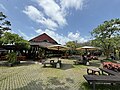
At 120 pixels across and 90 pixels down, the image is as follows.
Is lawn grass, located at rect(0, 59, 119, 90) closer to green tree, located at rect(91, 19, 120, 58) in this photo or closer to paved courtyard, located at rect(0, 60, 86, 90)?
paved courtyard, located at rect(0, 60, 86, 90)

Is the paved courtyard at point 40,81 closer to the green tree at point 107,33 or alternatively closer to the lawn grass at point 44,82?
the lawn grass at point 44,82

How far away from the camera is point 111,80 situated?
5738mm

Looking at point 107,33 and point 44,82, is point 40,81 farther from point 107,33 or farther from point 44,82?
point 107,33

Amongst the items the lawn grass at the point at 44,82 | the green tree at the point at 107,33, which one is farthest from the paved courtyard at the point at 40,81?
the green tree at the point at 107,33

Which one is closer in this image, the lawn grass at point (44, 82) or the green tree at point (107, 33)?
the lawn grass at point (44, 82)

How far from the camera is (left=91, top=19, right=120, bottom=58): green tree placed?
70.0ft

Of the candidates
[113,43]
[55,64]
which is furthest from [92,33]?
[55,64]

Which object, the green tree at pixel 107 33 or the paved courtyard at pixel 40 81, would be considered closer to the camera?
the paved courtyard at pixel 40 81

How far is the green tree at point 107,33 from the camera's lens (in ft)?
70.0

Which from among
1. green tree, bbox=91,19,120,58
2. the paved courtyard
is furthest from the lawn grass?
green tree, bbox=91,19,120,58

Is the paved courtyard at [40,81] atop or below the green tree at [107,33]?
below

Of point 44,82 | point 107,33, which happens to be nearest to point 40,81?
point 44,82

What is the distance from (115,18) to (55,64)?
1447 cm

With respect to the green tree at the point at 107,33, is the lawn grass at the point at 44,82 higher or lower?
lower
